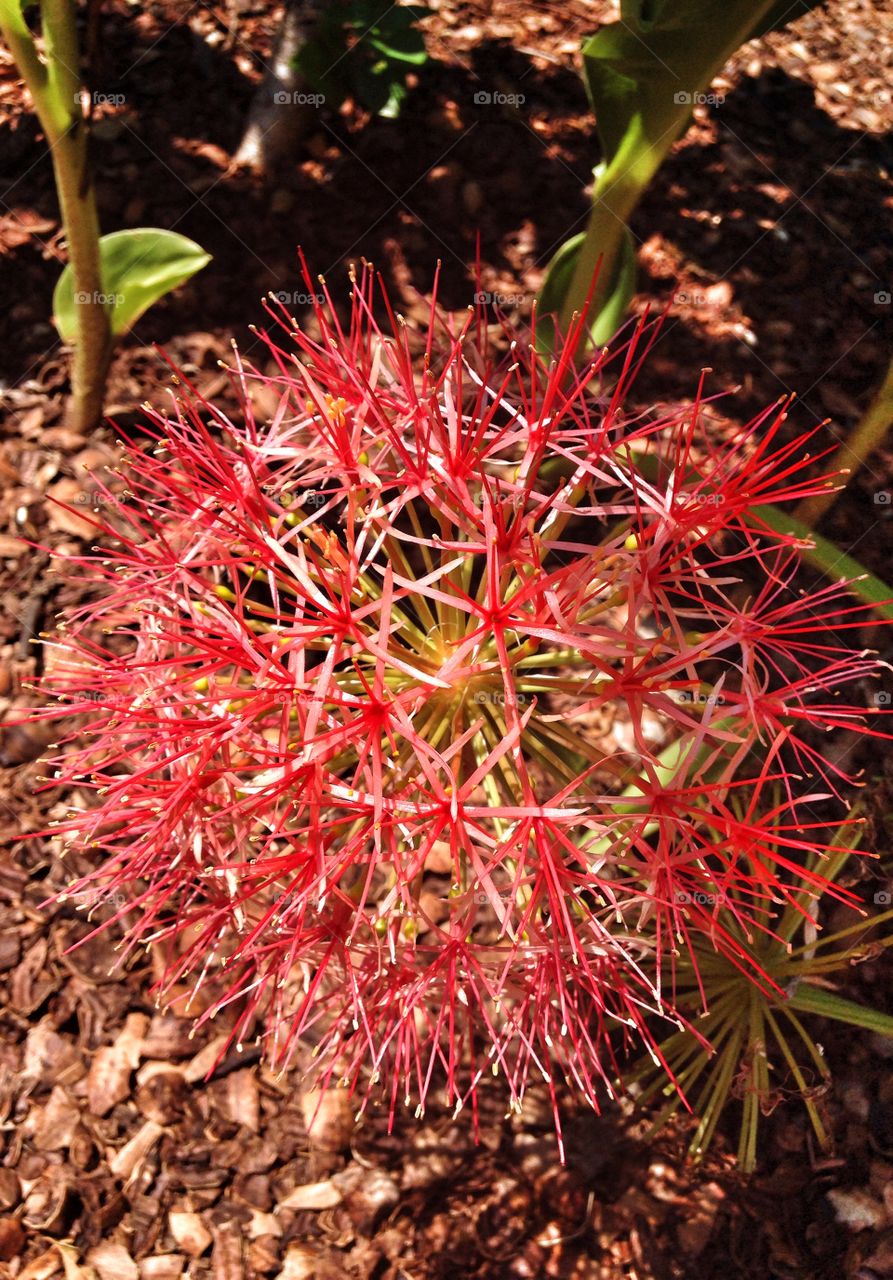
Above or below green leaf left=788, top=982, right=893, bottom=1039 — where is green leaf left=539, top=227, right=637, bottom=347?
above

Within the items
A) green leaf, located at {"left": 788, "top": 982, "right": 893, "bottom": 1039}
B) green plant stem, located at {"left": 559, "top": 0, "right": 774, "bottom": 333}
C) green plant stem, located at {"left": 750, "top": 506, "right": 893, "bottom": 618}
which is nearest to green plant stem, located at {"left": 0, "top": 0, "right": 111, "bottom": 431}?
green plant stem, located at {"left": 559, "top": 0, "right": 774, "bottom": 333}

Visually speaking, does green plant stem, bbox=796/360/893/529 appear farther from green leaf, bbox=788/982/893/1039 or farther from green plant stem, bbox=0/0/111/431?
green plant stem, bbox=0/0/111/431

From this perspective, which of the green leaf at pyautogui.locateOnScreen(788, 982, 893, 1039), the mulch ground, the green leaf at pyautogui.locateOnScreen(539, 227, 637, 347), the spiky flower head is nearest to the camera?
the spiky flower head

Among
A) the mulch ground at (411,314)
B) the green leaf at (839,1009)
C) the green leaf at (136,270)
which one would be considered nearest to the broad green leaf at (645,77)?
the mulch ground at (411,314)

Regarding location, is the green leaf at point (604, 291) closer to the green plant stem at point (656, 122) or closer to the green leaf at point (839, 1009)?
the green plant stem at point (656, 122)

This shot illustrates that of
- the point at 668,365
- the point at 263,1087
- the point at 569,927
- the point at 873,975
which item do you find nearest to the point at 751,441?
the point at 668,365

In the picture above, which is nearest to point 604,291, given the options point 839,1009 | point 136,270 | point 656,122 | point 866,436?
point 656,122

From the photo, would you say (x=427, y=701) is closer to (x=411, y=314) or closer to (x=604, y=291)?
(x=604, y=291)

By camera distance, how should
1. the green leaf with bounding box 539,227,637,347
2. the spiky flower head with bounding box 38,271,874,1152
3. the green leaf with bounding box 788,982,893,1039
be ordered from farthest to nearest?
1. the green leaf with bounding box 539,227,637,347
2. the green leaf with bounding box 788,982,893,1039
3. the spiky flower head with bounding box 38,271,874,1152
